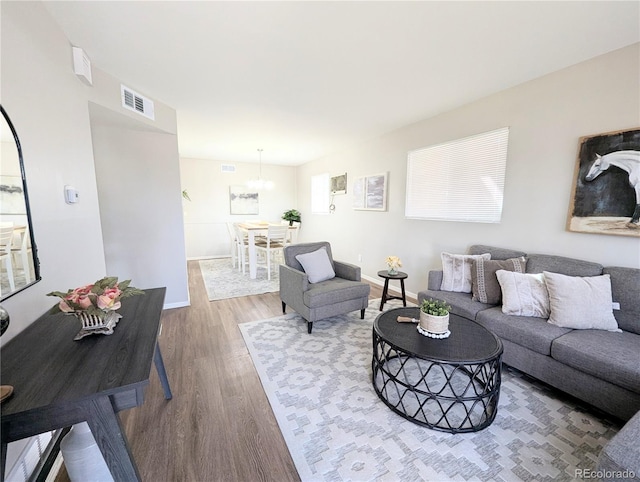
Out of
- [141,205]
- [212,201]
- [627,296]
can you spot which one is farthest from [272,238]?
[627,296]

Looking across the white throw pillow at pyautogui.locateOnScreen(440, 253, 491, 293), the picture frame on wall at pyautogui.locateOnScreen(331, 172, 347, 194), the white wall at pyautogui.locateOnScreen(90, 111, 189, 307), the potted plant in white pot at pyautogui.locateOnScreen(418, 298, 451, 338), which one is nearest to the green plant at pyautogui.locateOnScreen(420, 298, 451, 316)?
the potted plant in white pot at pyautogui.locateOnScreen(418, 298, 451, 338)

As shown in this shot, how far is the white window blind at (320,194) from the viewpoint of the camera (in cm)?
584

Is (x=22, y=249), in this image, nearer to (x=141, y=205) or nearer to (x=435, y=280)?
(x=141, y=205)

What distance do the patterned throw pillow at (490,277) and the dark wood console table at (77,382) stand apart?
2500 millimetres

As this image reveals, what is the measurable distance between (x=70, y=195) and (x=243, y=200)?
523 cm

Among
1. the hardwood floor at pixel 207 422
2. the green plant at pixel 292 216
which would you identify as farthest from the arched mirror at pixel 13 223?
the green plant at pixel 292 216

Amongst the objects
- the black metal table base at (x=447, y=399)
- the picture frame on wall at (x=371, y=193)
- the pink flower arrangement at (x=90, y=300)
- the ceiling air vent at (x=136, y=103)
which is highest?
the ceiling air vent at (x=136, y=103)

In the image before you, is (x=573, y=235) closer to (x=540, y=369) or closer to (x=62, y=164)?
(x=540, y=369)

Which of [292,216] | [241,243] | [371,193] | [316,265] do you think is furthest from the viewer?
[292,216]

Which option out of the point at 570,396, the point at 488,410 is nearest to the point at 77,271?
the point at 488,410

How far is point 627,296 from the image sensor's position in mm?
1866

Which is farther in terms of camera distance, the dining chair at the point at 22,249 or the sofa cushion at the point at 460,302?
the sofa cushion at the point at 460,302

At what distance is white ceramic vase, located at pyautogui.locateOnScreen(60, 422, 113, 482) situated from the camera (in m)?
1.10

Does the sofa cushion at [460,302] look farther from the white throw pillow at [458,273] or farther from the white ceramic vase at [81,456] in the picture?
the white ceramic vase at [81,456]
